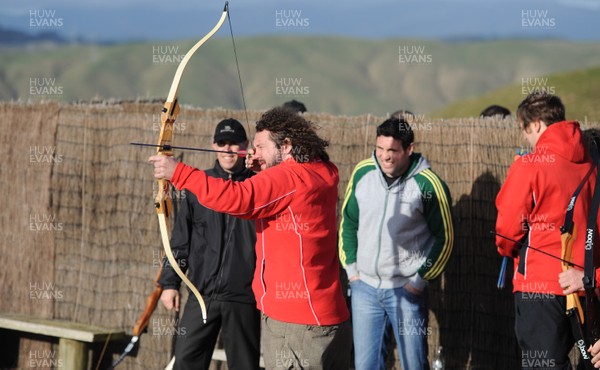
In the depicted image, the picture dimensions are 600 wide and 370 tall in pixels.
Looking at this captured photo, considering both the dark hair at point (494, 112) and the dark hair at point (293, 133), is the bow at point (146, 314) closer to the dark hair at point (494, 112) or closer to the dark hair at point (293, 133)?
the dark hair at point (293, 133)

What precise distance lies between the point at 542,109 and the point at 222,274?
2.23 m

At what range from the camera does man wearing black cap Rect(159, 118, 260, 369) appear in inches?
252

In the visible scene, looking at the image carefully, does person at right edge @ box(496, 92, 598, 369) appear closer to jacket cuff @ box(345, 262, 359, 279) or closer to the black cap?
jacket cuff @ box(345, 262, 359, 279)

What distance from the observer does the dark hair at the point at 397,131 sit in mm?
6418

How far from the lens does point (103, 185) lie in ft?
28.7

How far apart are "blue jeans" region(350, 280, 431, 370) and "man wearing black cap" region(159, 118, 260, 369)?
67 centimetres

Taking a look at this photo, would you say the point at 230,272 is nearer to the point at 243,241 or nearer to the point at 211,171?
the point at 243,241

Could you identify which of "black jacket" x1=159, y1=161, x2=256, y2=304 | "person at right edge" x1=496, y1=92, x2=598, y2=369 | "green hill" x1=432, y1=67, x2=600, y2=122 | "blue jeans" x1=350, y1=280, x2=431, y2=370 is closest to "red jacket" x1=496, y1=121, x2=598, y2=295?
"person at right edge" x1=496, y1=92, x2=598, y2=369

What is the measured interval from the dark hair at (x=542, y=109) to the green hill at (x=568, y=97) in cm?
1154

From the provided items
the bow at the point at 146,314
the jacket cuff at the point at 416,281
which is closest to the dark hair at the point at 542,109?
the jacket cuff at the point at 416,281

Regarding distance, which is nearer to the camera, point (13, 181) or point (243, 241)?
point (243, 241)

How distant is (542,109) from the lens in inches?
217

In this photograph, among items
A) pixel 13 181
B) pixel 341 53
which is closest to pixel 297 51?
pixel 341 53

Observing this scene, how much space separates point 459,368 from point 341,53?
134656 millimetres
